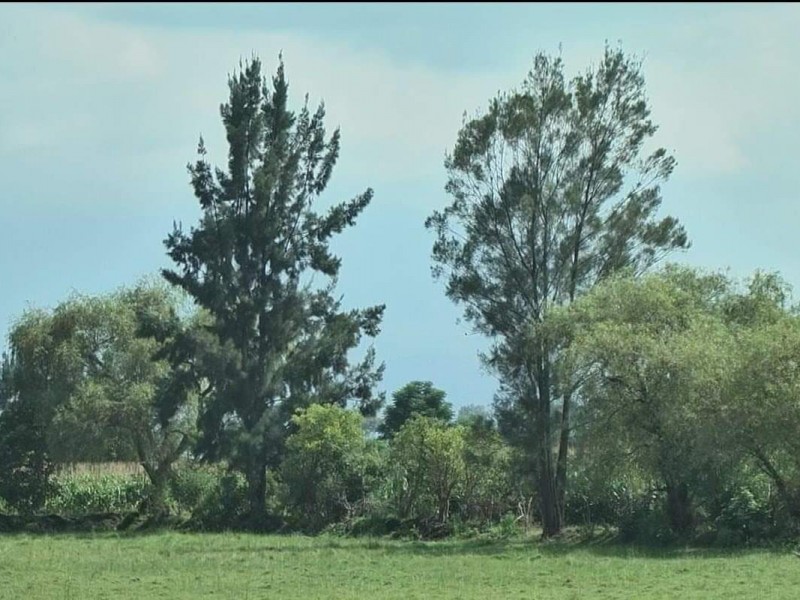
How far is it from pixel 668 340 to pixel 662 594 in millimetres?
13345

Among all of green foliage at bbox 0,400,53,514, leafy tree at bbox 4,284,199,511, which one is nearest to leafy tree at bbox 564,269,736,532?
leafy tree at bbox 4,284,199,511

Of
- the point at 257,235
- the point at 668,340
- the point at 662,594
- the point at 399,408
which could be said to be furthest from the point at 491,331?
the point at 399,408


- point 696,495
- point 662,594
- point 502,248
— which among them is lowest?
point 662,594

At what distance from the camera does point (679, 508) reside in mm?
34219

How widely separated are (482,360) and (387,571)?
14536 millimetres

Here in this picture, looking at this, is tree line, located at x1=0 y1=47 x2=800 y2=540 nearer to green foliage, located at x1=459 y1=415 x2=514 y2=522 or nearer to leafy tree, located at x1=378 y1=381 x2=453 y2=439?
green foliage, located at x1=459 y1=415 x2=514 y2=522

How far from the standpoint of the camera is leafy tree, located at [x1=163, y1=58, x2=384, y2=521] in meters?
46.7

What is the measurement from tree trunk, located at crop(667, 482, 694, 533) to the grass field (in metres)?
2.30

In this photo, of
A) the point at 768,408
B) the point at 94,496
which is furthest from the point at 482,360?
the point at 94,496

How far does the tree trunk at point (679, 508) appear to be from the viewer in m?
33.9

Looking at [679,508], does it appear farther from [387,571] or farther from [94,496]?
[94,496]

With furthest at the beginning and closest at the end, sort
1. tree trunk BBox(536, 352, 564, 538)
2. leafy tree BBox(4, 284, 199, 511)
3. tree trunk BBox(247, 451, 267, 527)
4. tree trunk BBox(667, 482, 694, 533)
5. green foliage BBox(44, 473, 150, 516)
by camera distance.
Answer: green foliage BBox(44, 473, 150, 516) < leafy tree BBox(4, 284, 199, 511) < tree trunk BBox(247, 451, 267, 527) < tree trunk BBox(536, 352, 564, 538) < tree trunk BBox(667, 482, 694, 533)

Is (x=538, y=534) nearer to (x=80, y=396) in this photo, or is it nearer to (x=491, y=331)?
(x=491, y=331)

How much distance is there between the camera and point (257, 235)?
4722cm
